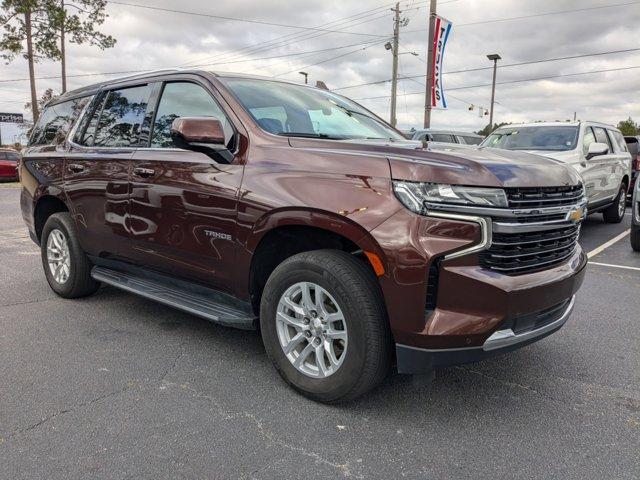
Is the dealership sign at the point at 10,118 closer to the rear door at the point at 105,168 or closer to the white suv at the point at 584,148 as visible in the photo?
the white suv at the point at 584,148

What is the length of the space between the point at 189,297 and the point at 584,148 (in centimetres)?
734

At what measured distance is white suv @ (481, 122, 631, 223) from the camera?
8254mm

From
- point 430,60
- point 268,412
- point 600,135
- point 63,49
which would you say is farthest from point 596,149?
point 63,49

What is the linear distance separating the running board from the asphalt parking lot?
36 centimetres

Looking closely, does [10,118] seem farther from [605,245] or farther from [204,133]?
[204,133]

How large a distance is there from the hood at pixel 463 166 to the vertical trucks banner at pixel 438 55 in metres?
15.1

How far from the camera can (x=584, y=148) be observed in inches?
336

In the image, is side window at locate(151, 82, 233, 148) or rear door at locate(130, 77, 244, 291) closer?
rear door at locate(130, 77, 244, 291)

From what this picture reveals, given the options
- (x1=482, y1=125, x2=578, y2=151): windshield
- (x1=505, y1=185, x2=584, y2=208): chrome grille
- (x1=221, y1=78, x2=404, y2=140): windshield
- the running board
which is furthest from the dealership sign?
(x1=505, y1=185, x2=584, y2=208): chrome grille

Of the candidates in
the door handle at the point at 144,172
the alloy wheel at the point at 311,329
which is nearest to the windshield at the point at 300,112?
the door handle at the point at 144,172

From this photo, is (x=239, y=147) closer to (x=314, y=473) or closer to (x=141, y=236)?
(x=141, y=236)

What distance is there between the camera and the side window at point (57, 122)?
487 cm

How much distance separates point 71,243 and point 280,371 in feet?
8.63

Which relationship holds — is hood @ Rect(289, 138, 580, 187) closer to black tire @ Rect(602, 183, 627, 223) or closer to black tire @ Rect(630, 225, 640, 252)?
black tire @ Rect(630, 225, 640, 252)
